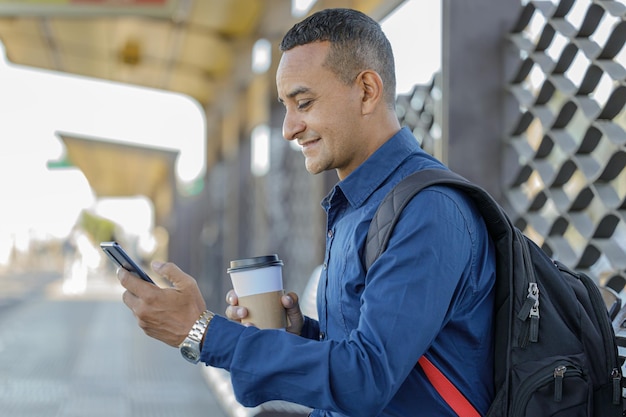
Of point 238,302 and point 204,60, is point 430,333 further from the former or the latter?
point 204,60

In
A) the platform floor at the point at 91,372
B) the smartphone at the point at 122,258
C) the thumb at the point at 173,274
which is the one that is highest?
the smartphone at the point at 122,258

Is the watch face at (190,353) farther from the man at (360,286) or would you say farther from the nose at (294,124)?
the nose at (294,124)

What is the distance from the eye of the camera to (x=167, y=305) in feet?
4.73

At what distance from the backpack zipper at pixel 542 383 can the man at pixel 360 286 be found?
7cm

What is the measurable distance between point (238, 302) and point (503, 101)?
1.62 meters

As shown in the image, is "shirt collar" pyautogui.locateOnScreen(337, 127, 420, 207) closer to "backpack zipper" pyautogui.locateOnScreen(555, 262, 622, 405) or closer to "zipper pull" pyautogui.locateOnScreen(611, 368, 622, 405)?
"backpack zipper" pyautogui.locateOnScreen(555, 262, 622, 405)

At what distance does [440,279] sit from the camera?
51.3 inches

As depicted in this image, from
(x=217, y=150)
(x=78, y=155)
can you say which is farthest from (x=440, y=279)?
(x=78, y=155)

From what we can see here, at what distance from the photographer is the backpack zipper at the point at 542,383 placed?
1374mm

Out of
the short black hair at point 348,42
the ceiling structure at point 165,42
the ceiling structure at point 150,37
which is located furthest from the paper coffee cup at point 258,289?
the ceiling structure at point 150,37

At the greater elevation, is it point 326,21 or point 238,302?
point 326,21

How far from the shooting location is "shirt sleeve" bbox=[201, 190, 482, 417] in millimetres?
1276

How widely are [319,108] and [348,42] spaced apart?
0.49ft

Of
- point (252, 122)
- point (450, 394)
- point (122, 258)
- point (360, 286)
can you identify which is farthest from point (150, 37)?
point (450, 394)
